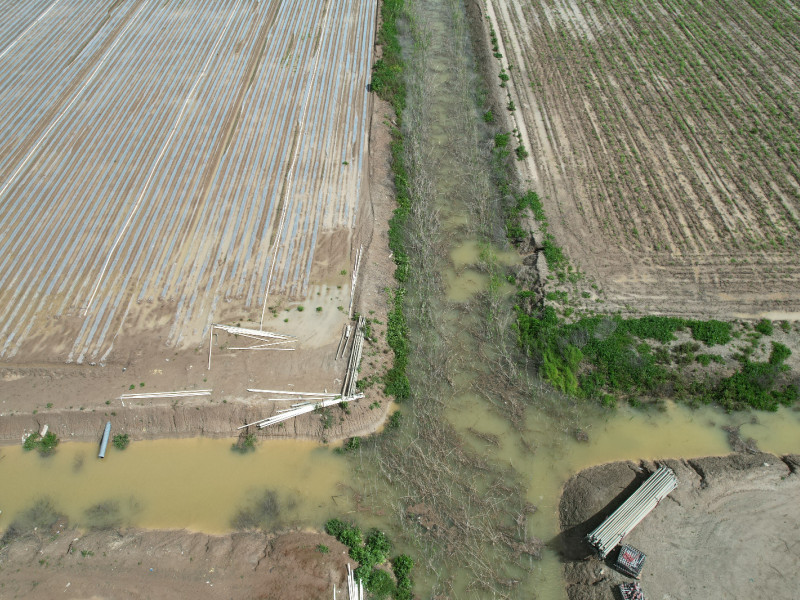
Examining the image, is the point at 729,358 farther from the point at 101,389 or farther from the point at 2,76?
the point at 2,76

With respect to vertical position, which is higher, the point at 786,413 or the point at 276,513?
the point at 786,413

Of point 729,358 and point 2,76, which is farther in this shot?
point 2,76

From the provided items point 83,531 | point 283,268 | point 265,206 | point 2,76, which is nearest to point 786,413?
point 283,268

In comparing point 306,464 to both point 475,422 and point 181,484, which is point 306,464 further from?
point 475,422

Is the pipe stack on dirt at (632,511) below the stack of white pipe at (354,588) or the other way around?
the other way around

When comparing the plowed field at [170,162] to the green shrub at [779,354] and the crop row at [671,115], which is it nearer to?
the crop row at [671,115]

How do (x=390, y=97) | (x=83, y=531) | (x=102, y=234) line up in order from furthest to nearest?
(x=390, y=97) < (x=102, y=234) < (x=83, y=531)

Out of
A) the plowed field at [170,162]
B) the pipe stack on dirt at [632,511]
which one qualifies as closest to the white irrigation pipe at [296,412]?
the plowed field at [170,162]
